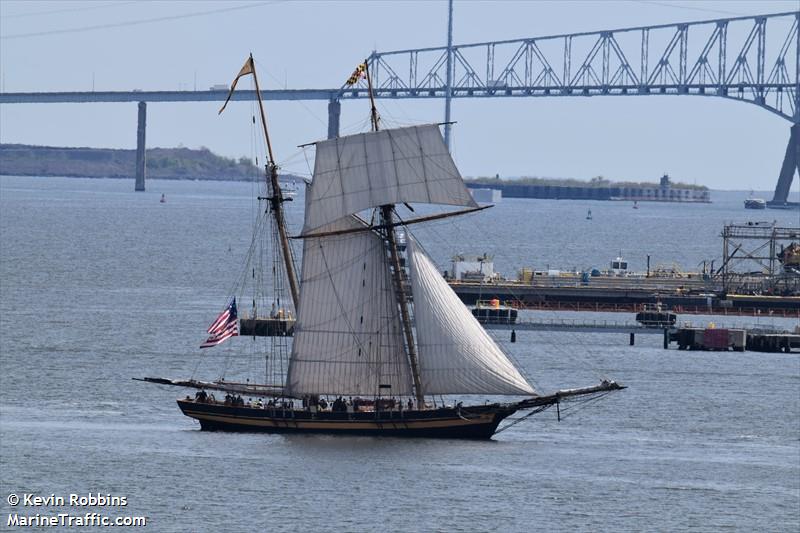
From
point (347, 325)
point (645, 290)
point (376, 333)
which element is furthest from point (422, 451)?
point (645, 290)

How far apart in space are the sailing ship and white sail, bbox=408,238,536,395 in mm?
30

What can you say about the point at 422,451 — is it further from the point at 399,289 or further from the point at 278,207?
the point at 278,207

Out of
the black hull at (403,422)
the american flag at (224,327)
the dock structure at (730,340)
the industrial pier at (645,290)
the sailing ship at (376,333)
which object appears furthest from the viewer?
the industrial pier at (645,290)

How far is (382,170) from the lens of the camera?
197 feet

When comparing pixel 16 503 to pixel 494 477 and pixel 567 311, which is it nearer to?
pixel 494 477

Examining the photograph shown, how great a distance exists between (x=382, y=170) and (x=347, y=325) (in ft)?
16.1

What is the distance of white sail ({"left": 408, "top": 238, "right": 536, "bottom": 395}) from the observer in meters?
58.3

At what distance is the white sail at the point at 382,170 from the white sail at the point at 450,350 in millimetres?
2072

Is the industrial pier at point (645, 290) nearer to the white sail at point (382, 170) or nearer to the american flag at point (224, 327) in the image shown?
the white sail at point (382, 170)

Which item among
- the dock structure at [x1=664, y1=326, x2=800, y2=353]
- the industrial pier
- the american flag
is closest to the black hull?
the american flag

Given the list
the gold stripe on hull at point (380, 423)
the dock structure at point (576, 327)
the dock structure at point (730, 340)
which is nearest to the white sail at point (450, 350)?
the gold stripe on hull at point (380, 423)

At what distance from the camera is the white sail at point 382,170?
59.9m

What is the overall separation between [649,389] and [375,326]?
50.7 feet

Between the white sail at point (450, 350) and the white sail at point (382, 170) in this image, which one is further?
the white sail at point (382, 170)
